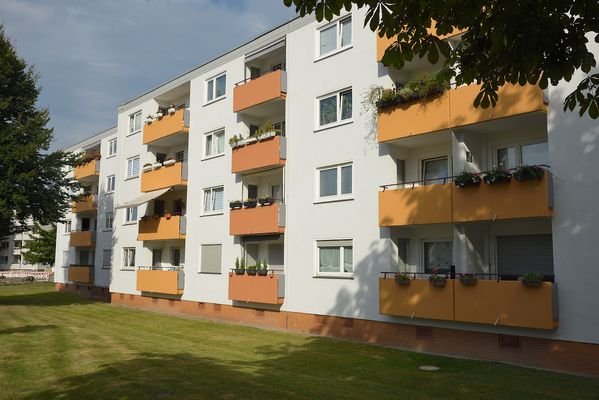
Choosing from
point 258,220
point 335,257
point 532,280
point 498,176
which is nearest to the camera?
point 532,280

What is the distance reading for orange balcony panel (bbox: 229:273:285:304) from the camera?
23.6 meters

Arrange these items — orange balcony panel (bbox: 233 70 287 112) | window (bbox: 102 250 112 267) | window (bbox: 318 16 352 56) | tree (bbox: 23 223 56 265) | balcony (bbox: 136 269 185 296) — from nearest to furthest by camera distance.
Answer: window (bbox: 318 16 352 56)
orange balcony panel (bbox: 233 70 287 112)
balcony (bbox: 136 269 185 296)
window (bbox: 102 250 112 267)
tree (bbox: 23 223 56 265)

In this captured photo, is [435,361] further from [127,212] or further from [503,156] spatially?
[127,212]

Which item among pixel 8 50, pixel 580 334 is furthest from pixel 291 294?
pixel 8 50

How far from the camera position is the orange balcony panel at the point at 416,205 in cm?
1766

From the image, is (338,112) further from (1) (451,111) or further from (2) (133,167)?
(2) (133,167)

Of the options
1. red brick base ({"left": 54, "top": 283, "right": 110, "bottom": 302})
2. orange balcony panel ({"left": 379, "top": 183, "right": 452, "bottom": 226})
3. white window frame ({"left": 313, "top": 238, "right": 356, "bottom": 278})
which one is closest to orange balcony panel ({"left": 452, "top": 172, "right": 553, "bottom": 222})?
orange balcony panel ({"left": 379, "top": 183, "right": 452, "bottom": 226})

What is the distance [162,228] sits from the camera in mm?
32000

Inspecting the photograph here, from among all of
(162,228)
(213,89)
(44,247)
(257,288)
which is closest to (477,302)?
(257,288)

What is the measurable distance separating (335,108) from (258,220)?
5.78 metres

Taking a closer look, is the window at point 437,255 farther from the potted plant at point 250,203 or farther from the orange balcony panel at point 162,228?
the orange balcony panel at point 162,228

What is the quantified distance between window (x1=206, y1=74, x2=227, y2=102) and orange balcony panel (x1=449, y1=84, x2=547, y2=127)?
1451cm

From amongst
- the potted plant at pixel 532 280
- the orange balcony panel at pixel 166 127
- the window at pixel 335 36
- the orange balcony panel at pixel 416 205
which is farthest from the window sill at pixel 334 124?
the orange balcony panel at pixel 166 127

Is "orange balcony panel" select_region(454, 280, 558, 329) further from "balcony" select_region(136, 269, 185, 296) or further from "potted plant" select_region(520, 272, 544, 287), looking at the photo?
"balcony" select_region(136, 269, 185, 296)
